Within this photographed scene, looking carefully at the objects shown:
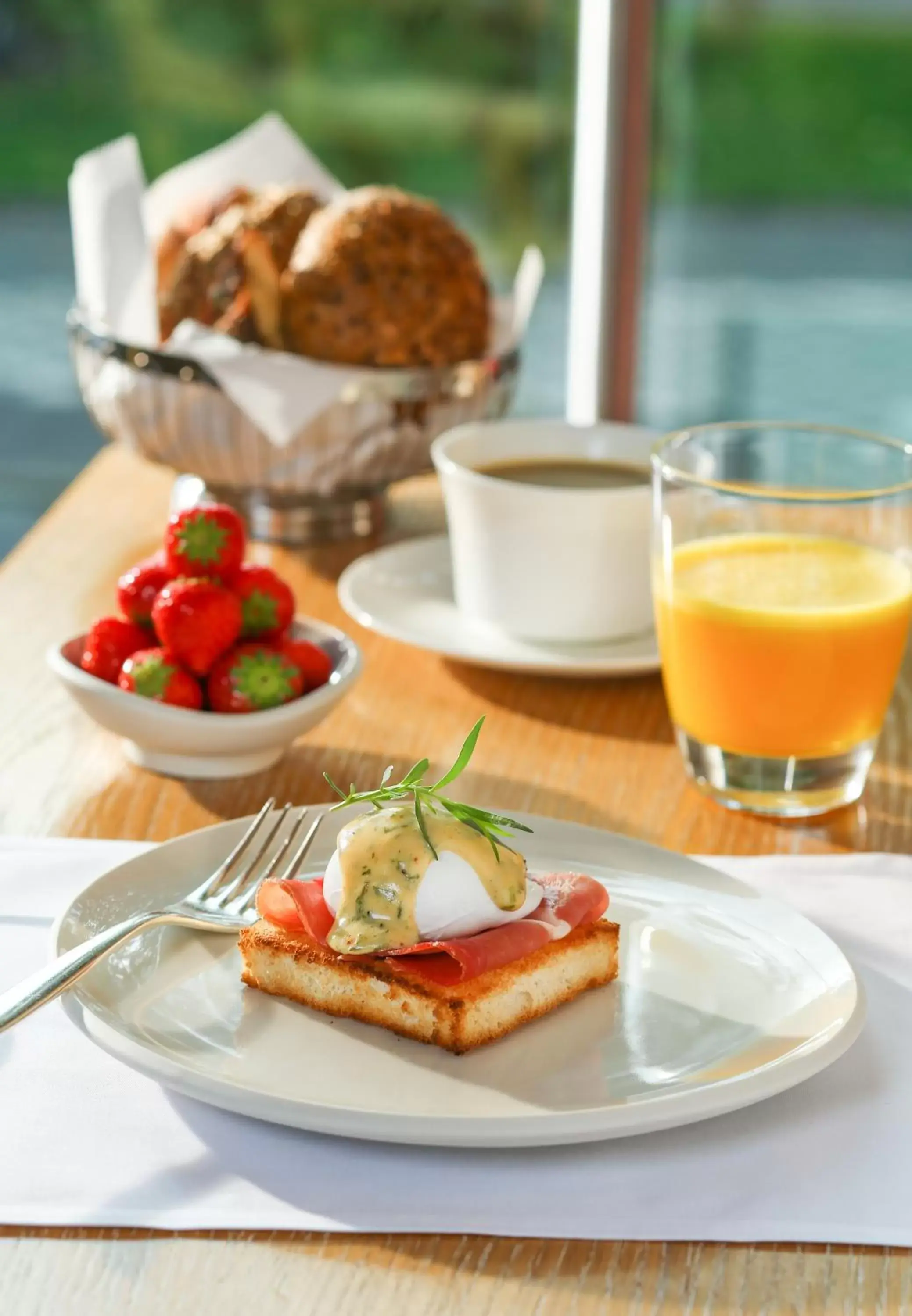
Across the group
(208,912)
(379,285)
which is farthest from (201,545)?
(379,285)

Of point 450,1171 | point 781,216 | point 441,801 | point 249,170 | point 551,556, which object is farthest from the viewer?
point 781,216

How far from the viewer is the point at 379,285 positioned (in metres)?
1.40

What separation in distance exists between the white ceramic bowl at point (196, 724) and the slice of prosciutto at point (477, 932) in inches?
9.6

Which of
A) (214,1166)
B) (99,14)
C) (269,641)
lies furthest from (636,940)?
(99,14)

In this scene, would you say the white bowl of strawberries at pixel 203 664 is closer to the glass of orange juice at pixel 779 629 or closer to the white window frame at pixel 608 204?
the glass of orange juice at pixel 779 629

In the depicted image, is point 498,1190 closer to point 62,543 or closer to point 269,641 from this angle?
point 269,641

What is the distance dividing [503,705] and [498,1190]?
600 mm

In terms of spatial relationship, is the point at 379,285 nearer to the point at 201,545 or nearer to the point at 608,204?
the point at 201,545

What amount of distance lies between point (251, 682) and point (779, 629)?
33cm

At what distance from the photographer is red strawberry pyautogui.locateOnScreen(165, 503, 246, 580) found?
41.3 inches

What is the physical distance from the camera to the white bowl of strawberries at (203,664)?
1.01 metres

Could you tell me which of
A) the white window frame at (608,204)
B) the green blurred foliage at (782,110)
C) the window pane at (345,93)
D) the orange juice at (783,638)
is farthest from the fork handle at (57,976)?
the green blurred foliage at (782,110)

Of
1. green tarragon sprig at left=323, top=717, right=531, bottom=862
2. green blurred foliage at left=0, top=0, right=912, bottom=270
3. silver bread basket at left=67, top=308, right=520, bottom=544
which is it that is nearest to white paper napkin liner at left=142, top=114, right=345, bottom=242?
silver bread basket at left=67, top=308, right=520, bottom=544

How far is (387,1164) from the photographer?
636 millimetres
